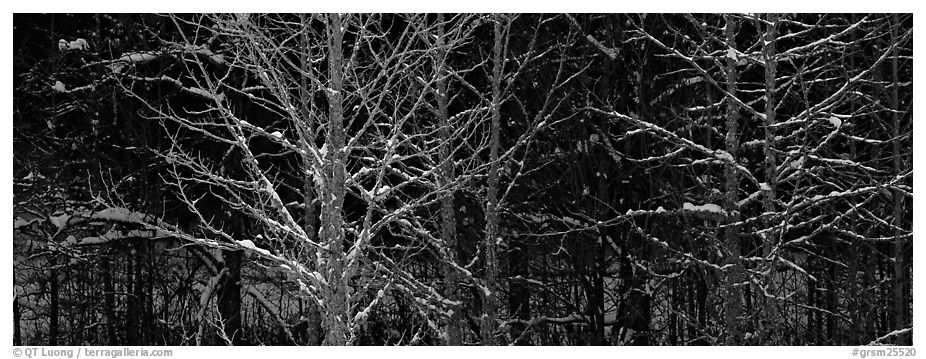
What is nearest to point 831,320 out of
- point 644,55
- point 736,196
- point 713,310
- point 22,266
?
point 713,310

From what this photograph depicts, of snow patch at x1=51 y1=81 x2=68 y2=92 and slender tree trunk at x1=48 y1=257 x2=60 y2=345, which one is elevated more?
snow patch at x1=51 y1=81 x2=68 y2=92

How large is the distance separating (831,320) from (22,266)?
37.2ft

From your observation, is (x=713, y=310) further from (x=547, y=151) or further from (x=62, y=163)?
(x=62, y=163)

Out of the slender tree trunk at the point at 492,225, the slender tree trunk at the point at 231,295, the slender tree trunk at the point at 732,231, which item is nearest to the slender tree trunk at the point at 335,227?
the slender tree trunk at the point at 492,225

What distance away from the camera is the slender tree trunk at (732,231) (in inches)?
380

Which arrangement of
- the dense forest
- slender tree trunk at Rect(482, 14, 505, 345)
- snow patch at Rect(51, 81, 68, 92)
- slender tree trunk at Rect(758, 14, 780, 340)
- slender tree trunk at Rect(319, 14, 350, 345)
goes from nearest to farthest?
slender tree trunk at Rect(319, 14, 350, 345), slender tree trunk at Rect(758, 14, 780, 340), slender tree trunk at Rect(482, 14, 505, 345), the dense forest, snow patch at Rect(51, 81, 68, 92)

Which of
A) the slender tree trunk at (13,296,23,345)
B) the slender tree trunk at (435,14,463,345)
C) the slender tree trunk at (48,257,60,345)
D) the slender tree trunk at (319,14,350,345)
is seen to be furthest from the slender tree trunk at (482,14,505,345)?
the slender tree trunk at (13,296,23,345)

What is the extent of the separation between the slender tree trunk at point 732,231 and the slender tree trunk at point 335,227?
4.45m

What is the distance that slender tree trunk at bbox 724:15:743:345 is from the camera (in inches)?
380

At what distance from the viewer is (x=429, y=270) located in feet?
45.9

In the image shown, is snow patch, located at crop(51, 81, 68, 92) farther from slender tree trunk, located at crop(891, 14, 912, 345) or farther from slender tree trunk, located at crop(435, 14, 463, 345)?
slender tree trunk, located at crop(891, 14, 912, 345)

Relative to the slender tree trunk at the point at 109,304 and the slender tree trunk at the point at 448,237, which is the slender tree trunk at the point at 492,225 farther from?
the slender tree trunk at the point at 109,304

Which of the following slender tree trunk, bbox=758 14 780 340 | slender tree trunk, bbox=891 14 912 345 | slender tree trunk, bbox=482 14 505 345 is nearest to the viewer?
slender tree trunk, bbox=758 14 780 340

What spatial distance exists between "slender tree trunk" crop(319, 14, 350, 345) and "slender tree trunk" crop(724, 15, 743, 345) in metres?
4.45
